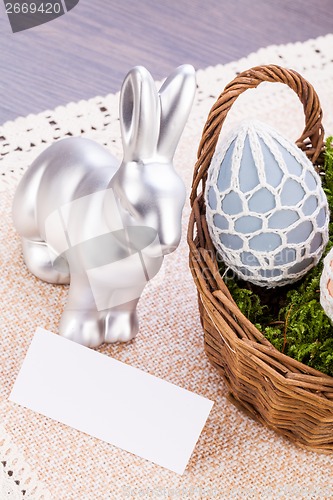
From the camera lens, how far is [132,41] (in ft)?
4.50

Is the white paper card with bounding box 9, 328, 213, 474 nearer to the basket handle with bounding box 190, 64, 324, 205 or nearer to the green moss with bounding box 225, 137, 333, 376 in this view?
the green moss with bounding box 225, 137, 333, 376

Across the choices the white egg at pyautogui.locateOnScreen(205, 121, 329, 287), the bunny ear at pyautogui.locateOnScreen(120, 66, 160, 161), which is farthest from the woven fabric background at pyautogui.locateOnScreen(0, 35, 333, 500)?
the bunny ear at pyautogui.locateOnScreen(120, 66, 160, 161)

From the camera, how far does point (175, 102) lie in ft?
2.45

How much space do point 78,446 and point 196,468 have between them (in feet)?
0.45

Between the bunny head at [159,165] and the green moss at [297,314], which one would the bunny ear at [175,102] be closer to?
the bunny head at [159,165]

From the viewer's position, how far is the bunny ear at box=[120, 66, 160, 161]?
71 cm

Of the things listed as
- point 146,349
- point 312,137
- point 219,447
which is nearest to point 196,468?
point 219,447

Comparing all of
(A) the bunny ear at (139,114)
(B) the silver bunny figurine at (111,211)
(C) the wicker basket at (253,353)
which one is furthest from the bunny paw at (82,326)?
(A) the bunny ear at (139,114)

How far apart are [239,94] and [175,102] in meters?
0.09

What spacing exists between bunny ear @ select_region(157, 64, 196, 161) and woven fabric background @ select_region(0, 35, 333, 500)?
1.01 feet

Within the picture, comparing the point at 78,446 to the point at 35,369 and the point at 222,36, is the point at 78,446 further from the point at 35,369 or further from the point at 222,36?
the point at 222,36

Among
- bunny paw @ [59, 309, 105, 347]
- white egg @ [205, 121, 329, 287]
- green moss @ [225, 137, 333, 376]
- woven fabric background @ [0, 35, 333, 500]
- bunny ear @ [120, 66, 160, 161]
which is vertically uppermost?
bunny ear @ [120, 66, 160, 161]

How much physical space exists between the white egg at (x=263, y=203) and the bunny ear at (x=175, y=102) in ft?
0.25

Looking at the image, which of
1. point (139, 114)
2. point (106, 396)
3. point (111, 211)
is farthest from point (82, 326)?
point (139, 114)
